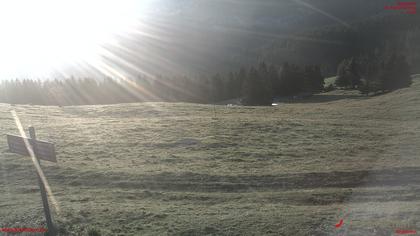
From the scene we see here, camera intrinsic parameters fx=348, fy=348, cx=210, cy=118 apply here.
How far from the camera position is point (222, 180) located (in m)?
19.3

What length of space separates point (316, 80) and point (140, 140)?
84.4 m

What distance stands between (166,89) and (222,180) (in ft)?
314

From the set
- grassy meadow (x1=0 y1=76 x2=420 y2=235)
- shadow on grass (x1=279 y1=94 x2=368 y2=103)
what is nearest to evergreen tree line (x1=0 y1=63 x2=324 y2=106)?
shadow on grass (x1=279 y1=94 x2=368 y2=103)

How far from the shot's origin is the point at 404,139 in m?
30.5

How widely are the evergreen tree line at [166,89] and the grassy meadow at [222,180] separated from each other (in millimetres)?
67962

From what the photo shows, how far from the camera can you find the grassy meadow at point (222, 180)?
13.0m

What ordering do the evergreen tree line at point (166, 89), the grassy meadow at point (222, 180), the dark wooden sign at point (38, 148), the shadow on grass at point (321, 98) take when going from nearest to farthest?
the dark wooden sign at point (38, 148), the grassy meadow at point (222, 180), the shadow on grass at point (321, 98), the evergreen tree line at point (166, 89)

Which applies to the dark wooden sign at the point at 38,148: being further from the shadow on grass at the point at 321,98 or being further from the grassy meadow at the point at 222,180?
the shadow on grass at the point at 321,98

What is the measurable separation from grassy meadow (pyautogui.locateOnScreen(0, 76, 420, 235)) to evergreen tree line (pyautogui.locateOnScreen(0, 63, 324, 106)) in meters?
68.0

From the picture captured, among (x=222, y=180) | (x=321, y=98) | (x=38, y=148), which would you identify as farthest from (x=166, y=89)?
(x=38, y=148)

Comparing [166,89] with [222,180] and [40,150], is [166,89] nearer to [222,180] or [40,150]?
[222,180]

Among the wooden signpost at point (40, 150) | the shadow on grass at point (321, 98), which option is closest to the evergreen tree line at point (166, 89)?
the shadow on grass at point (321, 98)

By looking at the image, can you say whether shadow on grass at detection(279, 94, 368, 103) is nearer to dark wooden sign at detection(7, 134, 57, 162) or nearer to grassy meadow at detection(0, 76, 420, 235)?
grassy meadow at detection(0, 76, 420, 235)

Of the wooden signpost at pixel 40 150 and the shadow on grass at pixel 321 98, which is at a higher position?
the wooden signpost at pixel 40 150
